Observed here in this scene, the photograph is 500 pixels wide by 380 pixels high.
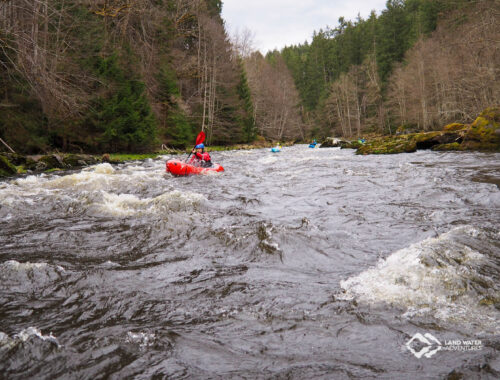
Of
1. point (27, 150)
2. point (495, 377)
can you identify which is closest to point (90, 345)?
point (495, 377)

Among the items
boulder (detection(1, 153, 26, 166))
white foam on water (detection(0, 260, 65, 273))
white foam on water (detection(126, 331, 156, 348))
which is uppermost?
boulder (detection(1, 153, 26, 166))

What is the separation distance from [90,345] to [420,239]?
3.98 metres

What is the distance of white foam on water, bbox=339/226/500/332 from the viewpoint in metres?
2.60

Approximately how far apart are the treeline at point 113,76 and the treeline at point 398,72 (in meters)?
12.5

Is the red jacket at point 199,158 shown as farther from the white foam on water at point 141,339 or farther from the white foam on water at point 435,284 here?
the white foam on water at point 141,339

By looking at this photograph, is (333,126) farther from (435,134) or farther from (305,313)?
(305,313)

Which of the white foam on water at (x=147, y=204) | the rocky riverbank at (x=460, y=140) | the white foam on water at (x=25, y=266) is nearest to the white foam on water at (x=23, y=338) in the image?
the white foam on water at (x=25, y=266)

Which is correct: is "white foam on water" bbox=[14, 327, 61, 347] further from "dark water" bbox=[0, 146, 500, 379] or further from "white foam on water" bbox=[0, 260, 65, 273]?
"white foam on water" bbox=[0, 260, 65, 273]

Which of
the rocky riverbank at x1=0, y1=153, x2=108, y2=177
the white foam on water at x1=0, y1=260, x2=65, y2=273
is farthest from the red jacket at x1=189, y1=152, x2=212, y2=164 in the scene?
the white foam on water at x1=0, y1=260, x2=65, y2=273

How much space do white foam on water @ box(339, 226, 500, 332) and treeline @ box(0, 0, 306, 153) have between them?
6.78 meters

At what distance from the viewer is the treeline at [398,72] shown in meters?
21.2

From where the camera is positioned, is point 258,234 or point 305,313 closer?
point 305,313

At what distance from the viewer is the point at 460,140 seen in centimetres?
1723

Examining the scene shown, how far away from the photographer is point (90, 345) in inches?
A: 88.4
